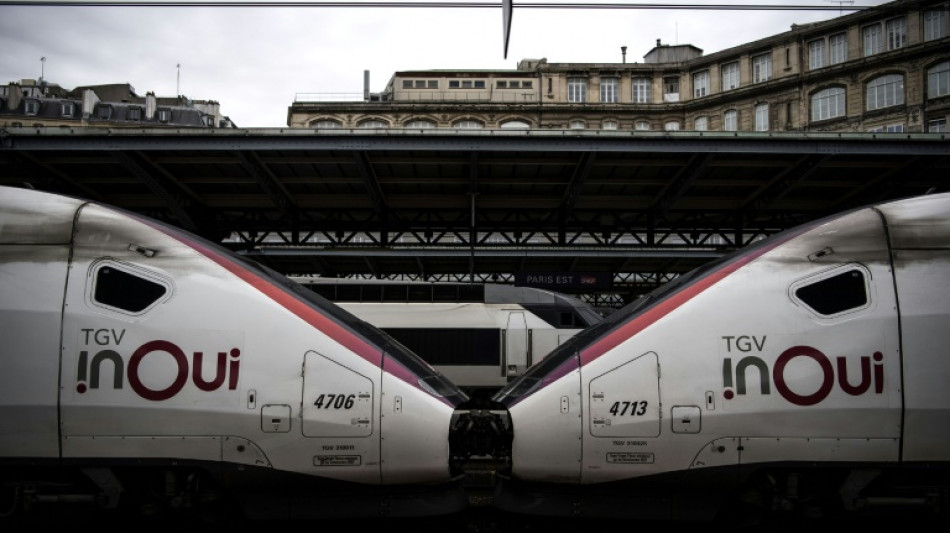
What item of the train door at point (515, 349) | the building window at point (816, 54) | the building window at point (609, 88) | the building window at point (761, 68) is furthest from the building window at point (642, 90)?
the train door at point (515, 349)

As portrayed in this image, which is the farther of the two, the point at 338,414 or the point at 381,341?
the point at 381,341

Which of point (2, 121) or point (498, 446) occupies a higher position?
point (2, 121)

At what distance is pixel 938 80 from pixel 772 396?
52030mm

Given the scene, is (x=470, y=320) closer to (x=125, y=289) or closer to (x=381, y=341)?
(x=381, y=341)

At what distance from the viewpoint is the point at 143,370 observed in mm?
5688

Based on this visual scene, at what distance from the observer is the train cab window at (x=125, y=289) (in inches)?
229

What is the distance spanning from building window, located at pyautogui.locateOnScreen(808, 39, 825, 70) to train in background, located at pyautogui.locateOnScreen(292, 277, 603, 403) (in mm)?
46701

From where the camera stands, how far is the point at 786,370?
5.76 metres

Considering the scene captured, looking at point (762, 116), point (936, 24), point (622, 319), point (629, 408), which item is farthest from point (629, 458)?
point (762, 116)

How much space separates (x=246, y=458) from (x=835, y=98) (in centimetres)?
5697

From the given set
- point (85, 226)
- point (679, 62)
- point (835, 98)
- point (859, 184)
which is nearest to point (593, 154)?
point (859, 184)

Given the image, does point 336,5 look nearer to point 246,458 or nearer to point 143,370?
point 143,370

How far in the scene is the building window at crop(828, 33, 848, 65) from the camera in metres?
51.5

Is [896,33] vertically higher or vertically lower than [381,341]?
higher
